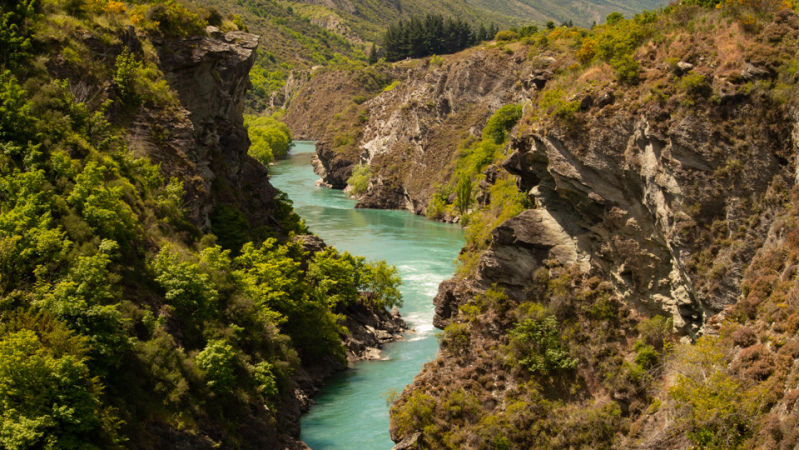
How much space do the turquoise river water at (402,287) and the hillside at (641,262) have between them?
724 cm

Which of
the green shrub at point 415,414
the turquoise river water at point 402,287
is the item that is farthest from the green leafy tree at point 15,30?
the green shrub at point 415,414

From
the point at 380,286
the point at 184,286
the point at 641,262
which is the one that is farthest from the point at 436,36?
the point at 641,262

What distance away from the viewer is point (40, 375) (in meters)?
33.0

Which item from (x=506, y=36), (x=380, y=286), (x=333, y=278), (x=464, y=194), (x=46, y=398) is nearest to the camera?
(x=46, y=398)

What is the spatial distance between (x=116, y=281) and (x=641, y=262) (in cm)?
2831

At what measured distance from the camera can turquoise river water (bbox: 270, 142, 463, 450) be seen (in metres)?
48.0

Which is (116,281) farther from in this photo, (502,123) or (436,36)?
(436,36)

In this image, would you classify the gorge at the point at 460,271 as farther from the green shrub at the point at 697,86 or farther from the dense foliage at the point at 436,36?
the dense foliage at the point at 436,36

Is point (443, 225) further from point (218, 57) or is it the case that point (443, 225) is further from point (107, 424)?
point (107, 424)

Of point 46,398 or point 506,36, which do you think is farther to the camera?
point 506,36

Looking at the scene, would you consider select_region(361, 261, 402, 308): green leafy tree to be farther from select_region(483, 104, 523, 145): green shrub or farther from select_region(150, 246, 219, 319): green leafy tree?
select_region(483, 104, 523, 145): green shrub

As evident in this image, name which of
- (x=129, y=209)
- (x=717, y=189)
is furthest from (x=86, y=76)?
(x=717, y=189)

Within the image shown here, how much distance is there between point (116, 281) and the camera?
133 feet

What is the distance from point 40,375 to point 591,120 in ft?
99.1
